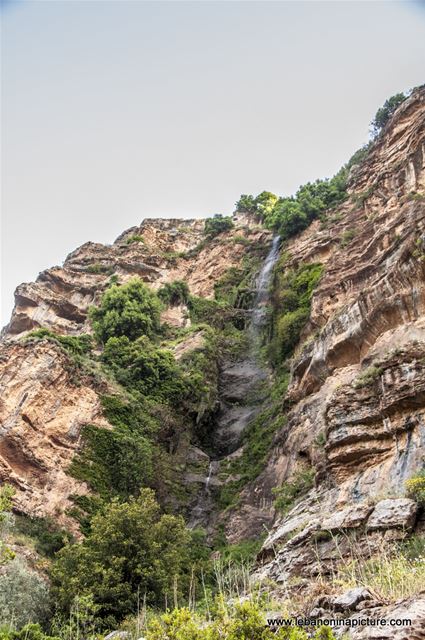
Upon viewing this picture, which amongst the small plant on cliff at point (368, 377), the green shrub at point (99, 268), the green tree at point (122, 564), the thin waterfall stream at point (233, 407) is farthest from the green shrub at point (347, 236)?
Answer: the green shrub at point (99, 268)

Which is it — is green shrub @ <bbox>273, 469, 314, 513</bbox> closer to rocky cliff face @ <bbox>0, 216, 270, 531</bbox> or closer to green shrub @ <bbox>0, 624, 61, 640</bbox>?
rocky cliff face @ <bbox>0, 216, 270, 531</bbox>

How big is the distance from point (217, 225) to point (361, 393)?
4215 centimetres

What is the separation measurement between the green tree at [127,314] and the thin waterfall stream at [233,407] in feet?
21.3

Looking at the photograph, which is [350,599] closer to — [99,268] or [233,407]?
[233,407]

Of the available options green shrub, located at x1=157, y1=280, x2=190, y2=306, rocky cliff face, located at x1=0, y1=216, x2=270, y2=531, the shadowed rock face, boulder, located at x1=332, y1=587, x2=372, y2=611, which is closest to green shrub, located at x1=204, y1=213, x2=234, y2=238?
rocky cliff face, located at x1=0, y1=216, x2=270, y2=531

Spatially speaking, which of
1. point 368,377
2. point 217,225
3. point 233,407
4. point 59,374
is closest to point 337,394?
point 368,377

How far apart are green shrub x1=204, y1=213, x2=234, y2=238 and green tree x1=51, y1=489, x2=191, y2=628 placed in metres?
41.3

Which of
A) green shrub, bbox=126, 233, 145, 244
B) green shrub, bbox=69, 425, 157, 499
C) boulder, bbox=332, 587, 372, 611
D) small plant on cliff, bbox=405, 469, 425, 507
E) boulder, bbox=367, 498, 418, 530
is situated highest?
green shrub, bbox=126, 233, 145, 244

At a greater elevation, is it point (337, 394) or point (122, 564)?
point (337, 394)

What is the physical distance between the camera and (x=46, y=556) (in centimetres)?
1938

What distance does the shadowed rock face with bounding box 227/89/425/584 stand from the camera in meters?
12.6

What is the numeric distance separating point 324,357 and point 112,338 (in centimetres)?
1638

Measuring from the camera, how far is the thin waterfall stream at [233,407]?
26484mm

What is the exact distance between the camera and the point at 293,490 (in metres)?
18.9
